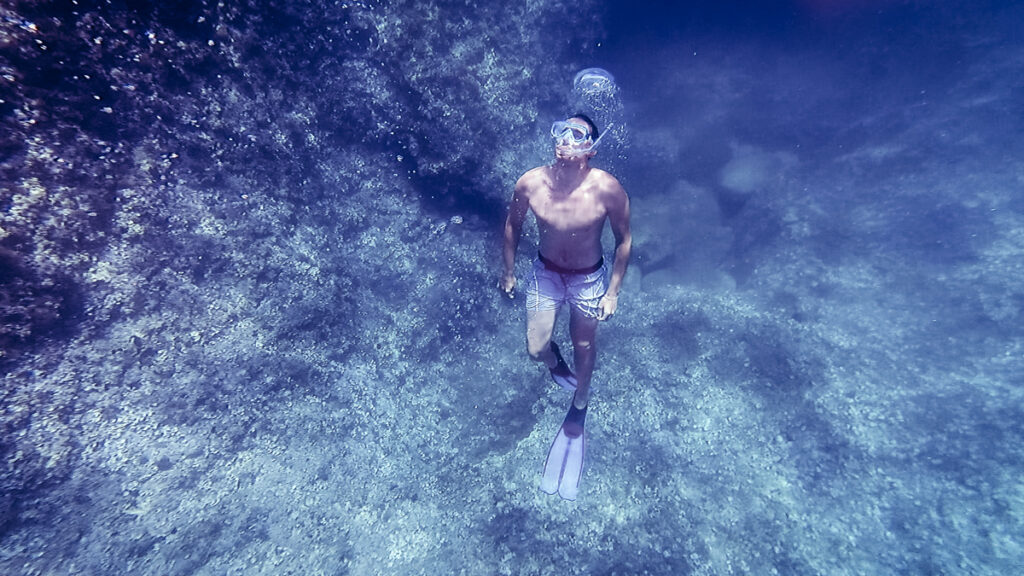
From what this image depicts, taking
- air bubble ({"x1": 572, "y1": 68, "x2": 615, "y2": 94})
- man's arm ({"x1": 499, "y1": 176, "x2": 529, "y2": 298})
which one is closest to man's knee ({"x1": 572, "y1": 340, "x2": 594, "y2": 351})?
man's arm ({"x1": 499, "y1": 176, "x2": 529, "y2": 298})

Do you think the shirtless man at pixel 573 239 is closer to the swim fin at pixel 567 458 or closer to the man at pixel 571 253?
the man at pixel 571 253

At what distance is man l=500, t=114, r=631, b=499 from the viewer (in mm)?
3361

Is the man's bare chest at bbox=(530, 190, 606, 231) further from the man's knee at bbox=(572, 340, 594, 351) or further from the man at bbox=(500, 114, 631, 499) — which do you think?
the man's knee at bbox=(572, 340, 594, 351)

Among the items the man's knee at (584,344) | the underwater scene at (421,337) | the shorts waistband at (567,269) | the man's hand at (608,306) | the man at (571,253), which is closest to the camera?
the underwater scene at (421,337)

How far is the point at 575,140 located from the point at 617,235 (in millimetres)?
890

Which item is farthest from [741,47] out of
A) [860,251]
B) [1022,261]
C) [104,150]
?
[104,150]

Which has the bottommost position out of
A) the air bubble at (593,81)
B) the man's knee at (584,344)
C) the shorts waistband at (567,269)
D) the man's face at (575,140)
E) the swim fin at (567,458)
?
the swim fin at (567,458)

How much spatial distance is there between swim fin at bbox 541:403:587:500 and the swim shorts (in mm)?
1171

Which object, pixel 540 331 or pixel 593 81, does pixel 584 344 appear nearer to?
pixel 540 331

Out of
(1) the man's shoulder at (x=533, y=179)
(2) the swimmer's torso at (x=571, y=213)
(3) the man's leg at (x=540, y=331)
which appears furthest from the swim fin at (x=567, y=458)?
(1) the man's shoulder at (x=533, y=179)

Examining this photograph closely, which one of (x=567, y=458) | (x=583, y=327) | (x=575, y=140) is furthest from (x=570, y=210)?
(x=567, y=458)

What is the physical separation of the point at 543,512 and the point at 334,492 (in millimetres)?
1970

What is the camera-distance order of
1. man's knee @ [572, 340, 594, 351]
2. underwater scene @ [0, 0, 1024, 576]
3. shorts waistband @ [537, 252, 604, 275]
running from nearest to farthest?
underwater scene @ [0, 0, 1024, 576], shorts waistband @ [537, 252, 604, 275], man's knee @ [572, 340, 594, 351]

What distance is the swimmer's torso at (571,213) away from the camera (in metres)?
3.40
